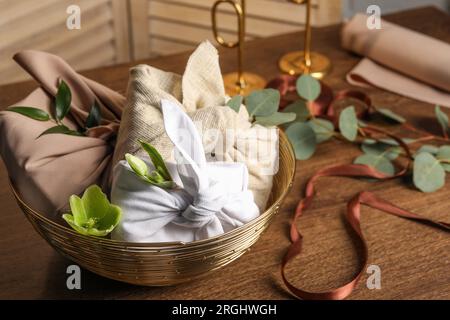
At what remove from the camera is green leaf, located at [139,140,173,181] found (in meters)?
0.73

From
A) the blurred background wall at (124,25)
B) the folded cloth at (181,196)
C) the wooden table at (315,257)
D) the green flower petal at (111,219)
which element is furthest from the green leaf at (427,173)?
the blurred background wall at (124,25)

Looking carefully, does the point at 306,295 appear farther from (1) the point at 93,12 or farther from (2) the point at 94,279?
(1) the point at 93,12

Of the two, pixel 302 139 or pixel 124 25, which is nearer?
pixel 302 139

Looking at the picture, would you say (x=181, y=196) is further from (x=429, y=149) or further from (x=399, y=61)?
(x=399, y=61)

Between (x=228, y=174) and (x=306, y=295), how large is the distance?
175mm

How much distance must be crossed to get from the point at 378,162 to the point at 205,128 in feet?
1.12

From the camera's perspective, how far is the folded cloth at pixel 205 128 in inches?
31.4

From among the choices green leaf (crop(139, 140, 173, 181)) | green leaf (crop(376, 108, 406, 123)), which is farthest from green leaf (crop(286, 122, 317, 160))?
green leaf (crop(139, 140, 173, 181))

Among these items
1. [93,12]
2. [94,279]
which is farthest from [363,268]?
[93,12]

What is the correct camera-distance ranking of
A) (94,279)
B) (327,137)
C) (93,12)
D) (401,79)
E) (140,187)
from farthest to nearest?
(93,12) < (401,79) < (327,137) < (94,279) < (140,187)

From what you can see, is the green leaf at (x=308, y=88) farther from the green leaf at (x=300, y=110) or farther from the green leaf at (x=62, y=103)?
the green leaf at (x=62, y=103)

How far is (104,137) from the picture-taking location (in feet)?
2.86

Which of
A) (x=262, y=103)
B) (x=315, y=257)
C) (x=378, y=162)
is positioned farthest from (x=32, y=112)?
(x=378, y=162)

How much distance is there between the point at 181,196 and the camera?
2.38 ft
